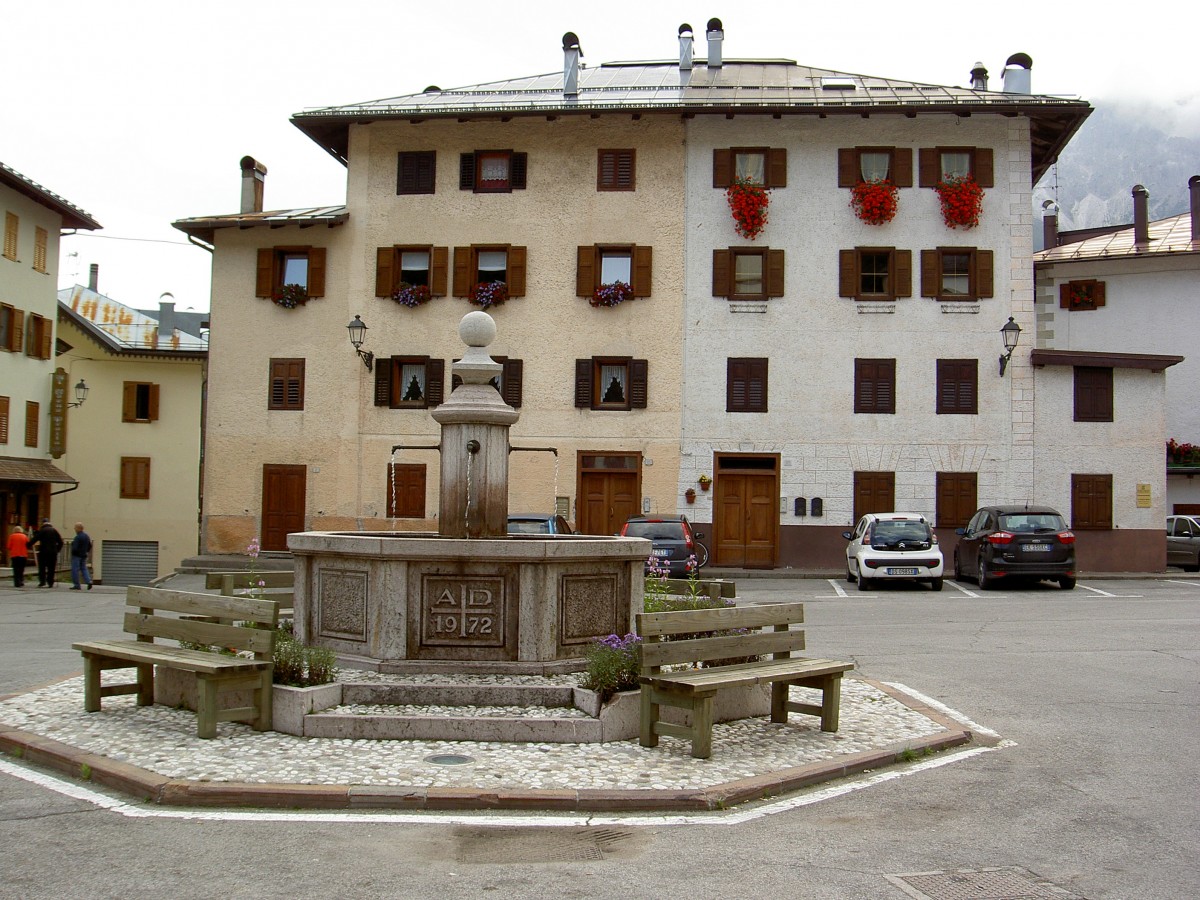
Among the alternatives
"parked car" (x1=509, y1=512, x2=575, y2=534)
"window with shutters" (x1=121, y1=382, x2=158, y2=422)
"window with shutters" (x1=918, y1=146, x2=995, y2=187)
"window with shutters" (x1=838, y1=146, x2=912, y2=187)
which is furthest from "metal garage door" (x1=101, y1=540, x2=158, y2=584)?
"window with shutters" (x1=918, y1=146, x2=995, y2=187)

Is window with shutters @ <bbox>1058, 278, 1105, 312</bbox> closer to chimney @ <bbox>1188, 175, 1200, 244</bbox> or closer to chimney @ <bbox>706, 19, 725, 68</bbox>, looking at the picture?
chimney @ <bbox>1188, 175, 1200, 244</bbox>

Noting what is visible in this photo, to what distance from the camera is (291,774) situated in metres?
7.08

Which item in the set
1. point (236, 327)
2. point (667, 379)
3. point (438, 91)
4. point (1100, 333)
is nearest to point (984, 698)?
point (667, 379)

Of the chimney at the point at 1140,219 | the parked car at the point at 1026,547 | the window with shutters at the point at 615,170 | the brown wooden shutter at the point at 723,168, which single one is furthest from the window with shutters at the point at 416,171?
the chimney at the point at 1140,219

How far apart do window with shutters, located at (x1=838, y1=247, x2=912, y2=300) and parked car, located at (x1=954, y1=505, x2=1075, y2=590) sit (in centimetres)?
798

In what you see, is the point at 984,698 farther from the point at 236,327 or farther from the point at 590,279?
the point at 236,327

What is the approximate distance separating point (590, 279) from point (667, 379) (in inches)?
126

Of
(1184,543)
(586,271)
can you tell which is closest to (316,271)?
(586,271)

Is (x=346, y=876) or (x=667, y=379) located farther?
(x=667, y=379)

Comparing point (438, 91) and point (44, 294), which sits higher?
point (438, 91)

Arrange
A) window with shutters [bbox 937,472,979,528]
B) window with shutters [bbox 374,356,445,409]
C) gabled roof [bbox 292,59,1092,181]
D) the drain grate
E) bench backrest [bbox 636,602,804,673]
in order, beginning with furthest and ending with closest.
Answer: window with shutters [bbox 374,356,445,409], gabled roof [bbox 292,59,1092,181], window with shutters [bbox 937,472,979,528], bench backrest [bbox 636,602,804,673], the drain grate

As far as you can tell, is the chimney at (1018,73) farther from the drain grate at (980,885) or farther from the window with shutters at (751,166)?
the drain grate at (980,885)

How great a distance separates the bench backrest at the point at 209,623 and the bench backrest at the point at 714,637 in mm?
2578

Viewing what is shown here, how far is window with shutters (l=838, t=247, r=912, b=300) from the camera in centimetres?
3052
